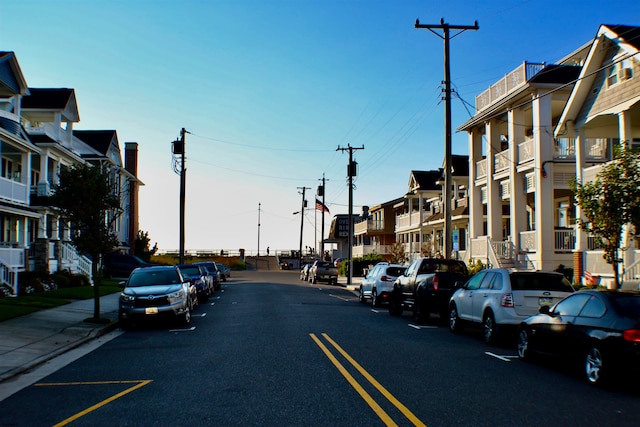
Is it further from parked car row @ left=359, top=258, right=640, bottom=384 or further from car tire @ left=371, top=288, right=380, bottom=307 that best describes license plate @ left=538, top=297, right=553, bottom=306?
car tire @ left=371, top=288, right=380, bottom=307

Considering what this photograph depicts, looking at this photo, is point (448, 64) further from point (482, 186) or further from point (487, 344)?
point (487, 344)

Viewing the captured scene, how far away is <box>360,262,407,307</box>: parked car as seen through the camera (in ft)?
84.8

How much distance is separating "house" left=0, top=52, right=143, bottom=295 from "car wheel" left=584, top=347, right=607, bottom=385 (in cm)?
1931

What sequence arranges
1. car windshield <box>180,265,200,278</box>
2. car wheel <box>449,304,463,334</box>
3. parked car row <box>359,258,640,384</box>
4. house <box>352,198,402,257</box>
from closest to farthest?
parked car row <box>359,258,640,384</box> → car wheel <box>449,304,463,334</box> → car windshield <box>180,265,200,278</box> → house <box>352,198,402,257</box>

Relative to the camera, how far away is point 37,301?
2250 centimetres

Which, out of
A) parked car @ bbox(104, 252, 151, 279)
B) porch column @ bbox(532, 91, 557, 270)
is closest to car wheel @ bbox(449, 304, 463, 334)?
porch column @ bbox(532, 91, 557, 270)

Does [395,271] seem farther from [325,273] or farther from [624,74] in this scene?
[325,273]

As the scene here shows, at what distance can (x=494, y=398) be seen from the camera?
8.49 m

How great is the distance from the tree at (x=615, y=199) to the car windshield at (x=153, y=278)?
38.5 feet

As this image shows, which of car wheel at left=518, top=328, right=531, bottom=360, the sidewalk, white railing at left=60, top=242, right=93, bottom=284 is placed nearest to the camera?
car wheel at left=518, top=328, right=531, bottom=360

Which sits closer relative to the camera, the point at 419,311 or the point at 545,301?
the point at 545,301

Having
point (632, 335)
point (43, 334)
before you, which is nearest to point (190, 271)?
point (43, 334)

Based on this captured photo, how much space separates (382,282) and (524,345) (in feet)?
46.7

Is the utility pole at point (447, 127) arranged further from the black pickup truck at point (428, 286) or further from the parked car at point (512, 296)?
the parked car at point (512, 296)
